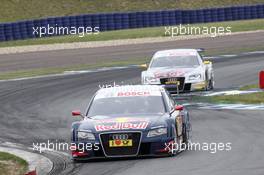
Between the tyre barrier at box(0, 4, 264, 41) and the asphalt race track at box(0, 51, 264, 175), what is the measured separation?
15749 mm

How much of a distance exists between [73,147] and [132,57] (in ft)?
88.1

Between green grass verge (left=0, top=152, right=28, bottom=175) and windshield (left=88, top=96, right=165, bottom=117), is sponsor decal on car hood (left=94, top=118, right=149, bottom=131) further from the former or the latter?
green grass verge (left=0, top=152, right=28, bottom=175)

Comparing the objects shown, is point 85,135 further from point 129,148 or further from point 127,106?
point 127,106

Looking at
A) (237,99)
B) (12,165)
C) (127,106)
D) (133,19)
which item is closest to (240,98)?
(237,99)

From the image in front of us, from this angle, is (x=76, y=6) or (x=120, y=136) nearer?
(x=120, y=136)

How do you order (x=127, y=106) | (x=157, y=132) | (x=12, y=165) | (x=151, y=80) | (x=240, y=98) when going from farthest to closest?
(x=151, y=80) → (x=240, y=98) → (x=127, y=106) → (x=12, y=165) → (x=157, y=132)

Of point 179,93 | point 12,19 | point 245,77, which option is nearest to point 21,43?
point 12,19

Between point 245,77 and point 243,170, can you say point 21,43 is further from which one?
point 243,170

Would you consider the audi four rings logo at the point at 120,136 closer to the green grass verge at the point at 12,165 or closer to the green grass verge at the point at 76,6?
the green grass verge at the point at 12,165

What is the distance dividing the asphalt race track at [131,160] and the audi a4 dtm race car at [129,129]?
19 cm

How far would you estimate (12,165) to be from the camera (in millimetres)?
14516

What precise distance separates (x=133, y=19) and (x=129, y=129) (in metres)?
39.9

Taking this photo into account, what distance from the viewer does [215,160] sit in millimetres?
13430

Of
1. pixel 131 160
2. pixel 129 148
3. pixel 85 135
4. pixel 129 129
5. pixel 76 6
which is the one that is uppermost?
pixel 129 129
